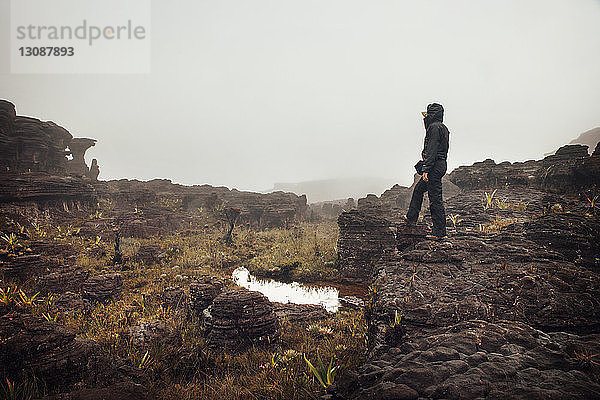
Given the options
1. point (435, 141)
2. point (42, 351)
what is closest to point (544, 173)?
point (435, 141)

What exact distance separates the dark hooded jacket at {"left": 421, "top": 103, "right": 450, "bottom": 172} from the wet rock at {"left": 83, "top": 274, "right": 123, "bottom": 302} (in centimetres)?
1132

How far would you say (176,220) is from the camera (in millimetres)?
28078

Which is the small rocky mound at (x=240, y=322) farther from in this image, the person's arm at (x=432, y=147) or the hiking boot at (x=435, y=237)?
the person's arm at (x=432, y=147)

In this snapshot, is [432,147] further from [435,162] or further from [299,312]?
[299,312]

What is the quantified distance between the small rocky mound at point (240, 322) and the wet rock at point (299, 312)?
6.06 feet

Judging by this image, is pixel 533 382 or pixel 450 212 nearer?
pixel 533 382

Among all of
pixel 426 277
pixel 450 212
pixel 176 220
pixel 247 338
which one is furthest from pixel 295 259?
pixel 176 220

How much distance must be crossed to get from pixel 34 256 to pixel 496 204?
67.2ft

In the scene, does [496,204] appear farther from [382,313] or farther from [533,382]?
[533,382]

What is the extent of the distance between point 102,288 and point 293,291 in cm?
773

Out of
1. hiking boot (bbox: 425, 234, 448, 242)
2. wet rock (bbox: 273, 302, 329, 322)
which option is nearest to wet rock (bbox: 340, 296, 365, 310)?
wet rock (bbox: 273, 302, 329, 322)

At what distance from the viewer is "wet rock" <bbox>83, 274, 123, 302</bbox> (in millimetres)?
8992

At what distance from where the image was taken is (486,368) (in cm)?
271

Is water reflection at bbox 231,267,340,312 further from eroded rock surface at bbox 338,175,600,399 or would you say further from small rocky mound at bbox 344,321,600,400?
small rocky mound at bbox 344,321,600,400
